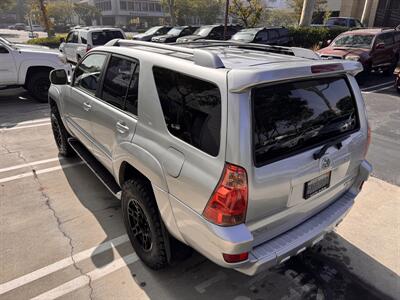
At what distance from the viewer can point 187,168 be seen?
2.13 m

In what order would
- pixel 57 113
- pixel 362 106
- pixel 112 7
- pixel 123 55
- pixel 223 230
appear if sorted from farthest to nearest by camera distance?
pixel 112 7 → pixel 57 113 → pixel 123 55 → pixel 362 106 → pixel 223 230

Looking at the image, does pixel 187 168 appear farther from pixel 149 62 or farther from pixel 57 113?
pixel 57 113

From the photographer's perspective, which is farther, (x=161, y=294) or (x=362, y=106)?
(x=362, y=106)

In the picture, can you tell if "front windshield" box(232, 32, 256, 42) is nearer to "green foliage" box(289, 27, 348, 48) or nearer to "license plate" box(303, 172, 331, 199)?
"green foliage" box(289, 27, 348, 48)

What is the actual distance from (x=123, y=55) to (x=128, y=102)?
508mm

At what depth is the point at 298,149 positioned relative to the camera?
2205 mm

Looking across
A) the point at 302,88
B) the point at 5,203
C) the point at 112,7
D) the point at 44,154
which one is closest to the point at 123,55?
the point at 302,88

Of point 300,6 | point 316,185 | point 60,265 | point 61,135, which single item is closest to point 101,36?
point 61,135

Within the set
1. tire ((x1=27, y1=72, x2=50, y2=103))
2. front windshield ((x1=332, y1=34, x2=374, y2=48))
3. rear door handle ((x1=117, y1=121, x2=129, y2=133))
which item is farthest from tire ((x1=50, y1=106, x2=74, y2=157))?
front windshield ((x1=332, y1=34, x2=374, y2=48))

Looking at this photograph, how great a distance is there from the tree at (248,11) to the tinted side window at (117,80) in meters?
20.2

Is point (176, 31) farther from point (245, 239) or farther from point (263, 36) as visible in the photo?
point (245, 239)

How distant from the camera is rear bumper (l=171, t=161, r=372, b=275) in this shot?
1974mm

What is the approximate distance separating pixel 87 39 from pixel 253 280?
40.9 feet

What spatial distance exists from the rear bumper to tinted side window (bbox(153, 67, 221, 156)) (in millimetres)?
476
